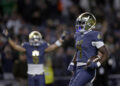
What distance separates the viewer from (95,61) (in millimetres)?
8297

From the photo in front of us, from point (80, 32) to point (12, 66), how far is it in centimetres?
481

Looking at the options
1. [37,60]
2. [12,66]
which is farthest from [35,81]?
[12,66]

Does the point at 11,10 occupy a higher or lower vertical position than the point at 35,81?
higher

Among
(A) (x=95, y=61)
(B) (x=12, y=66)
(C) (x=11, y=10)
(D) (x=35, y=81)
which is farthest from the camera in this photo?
(C) (x=11, y=10)

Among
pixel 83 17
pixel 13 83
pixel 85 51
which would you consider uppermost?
pixel 83 17

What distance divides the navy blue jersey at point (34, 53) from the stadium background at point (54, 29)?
5.04ft

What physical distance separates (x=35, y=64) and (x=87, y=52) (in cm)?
238

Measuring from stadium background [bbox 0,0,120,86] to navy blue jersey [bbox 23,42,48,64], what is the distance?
1538 mm

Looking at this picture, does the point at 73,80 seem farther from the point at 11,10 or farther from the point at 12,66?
the point at 11,10

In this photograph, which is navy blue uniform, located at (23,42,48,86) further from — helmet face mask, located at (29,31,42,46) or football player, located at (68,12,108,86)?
football player, located at (68,12,108,86)

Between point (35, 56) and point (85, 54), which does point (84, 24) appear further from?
point (35, 56)

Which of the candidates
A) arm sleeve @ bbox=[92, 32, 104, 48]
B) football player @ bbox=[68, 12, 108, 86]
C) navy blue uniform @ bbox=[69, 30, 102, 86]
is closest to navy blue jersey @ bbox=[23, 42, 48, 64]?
football player @ bbox=[68, 12, 108, 86]

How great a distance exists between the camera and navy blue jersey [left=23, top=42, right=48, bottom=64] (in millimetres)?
10430

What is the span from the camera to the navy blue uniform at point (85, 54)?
8.25m
